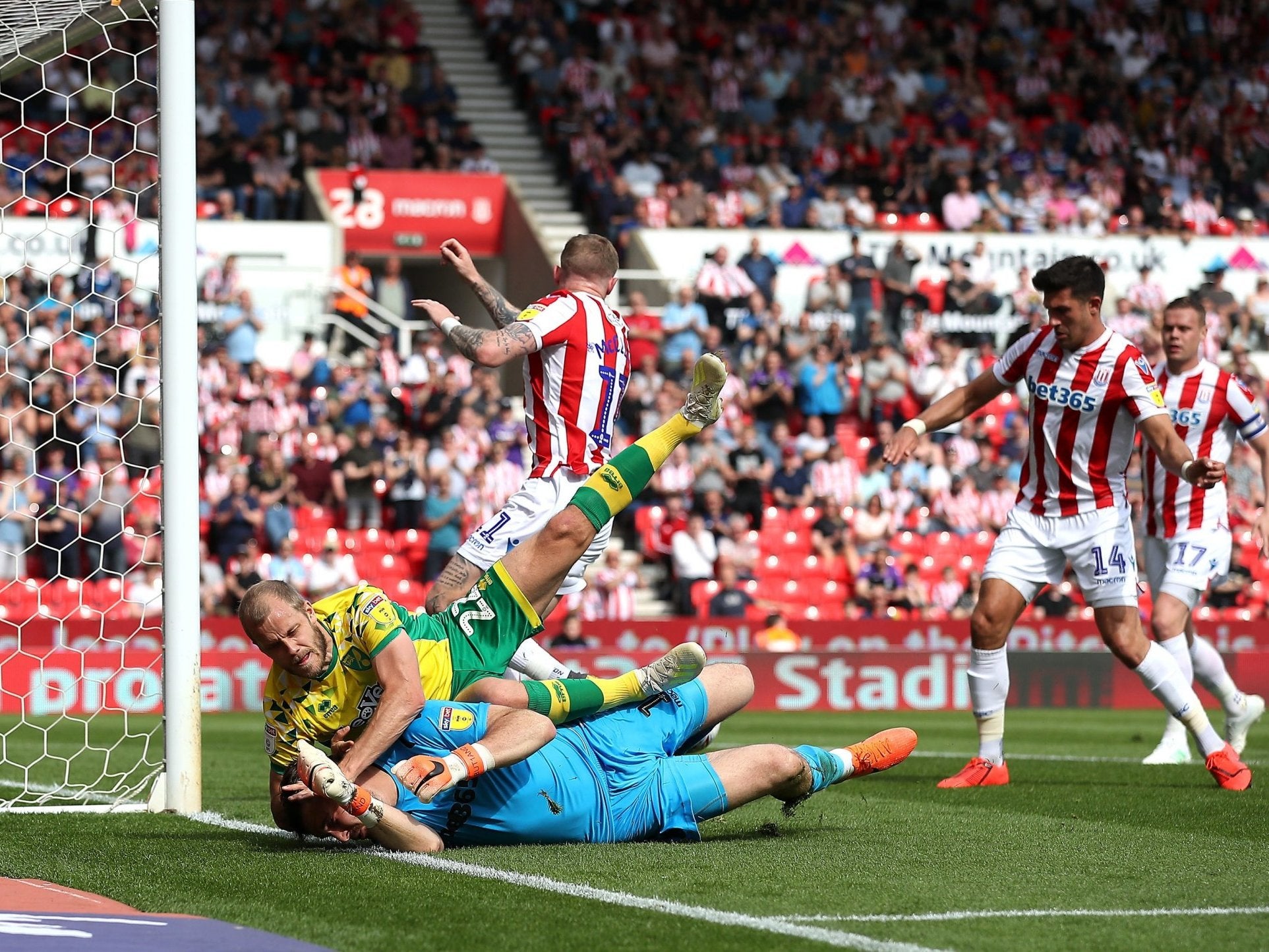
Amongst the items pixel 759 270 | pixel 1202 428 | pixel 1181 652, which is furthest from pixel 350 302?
pixel 1181 652

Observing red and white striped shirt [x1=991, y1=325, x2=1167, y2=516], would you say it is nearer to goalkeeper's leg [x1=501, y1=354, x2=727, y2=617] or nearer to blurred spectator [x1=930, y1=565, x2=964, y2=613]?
goalkeeper's leg [x1=501, y1=354, x2=727, y2=617]

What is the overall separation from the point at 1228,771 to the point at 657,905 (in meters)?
4.43

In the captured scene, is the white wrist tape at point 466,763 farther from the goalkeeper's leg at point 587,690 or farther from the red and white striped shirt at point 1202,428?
the red and white striped shirt at point 1202,428

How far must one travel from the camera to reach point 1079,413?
853cm

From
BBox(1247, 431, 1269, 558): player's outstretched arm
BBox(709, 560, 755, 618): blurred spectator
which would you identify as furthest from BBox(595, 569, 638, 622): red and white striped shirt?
BBox(1247, 431, 1269, 558): player's outstretched arm

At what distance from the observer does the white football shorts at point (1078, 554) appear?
28.1ft

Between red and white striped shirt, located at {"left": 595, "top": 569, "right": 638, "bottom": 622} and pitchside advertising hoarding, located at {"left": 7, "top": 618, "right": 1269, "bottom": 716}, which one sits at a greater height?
red and white striped shirt, located at {"left": 595, "top": 569, "right": 638, "bottom": 622}

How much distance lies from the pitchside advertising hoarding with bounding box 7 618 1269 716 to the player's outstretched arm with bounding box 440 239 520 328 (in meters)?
8.35

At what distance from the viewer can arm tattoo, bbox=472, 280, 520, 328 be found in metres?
7.79

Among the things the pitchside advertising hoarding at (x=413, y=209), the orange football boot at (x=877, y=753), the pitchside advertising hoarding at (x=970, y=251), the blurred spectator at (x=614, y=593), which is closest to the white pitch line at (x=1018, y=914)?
the orange football boot at (x=877, y=753)

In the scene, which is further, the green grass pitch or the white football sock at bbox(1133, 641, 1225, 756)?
the white football sock at bbox(1133, 641, 1225, 756)

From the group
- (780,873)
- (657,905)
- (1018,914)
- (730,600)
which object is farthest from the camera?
(730,600)

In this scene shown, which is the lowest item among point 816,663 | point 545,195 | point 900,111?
point 816,663

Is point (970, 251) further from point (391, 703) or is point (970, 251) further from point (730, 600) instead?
point (391, 703)
